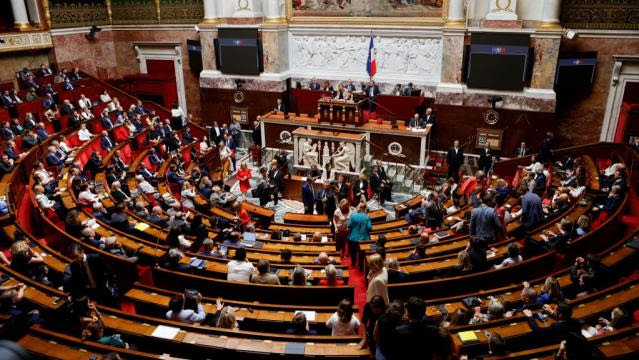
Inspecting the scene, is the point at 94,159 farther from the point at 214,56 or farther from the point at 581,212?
the point at 581,212

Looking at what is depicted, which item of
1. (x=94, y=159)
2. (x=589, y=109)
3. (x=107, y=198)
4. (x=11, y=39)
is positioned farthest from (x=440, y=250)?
(x=11, y=39)

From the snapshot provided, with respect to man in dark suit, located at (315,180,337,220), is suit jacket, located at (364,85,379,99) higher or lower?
higher

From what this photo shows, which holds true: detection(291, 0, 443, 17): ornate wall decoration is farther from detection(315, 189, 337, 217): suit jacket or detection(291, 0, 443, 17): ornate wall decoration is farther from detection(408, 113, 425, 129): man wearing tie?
detection(315, 189, 337, 217): suit jacket

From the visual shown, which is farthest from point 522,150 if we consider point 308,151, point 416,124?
point 308,151

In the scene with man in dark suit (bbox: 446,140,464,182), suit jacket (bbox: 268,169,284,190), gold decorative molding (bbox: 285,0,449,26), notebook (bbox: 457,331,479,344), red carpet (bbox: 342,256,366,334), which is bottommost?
red carpet (bbox: 342,256,366,334)

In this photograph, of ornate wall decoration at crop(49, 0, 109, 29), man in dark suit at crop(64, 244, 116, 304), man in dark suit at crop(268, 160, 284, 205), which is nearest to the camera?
man in dark suit at crop(64, 244, 116, 304)

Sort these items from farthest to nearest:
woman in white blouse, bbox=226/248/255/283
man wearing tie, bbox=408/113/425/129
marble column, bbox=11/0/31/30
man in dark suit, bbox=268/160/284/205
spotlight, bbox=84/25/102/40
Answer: spotlight, bbox=84/25/102/40
marble column, bbox=11/0/31/30
man wearing tie, bbox=408/113/425/129
man in dark suit, bbox=268/160/284/205
woman in white blouse, bbox=226/248/255/283

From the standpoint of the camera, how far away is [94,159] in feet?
38.4

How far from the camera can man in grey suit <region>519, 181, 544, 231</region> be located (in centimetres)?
822

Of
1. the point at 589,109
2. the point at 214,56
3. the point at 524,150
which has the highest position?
the point at 214,56

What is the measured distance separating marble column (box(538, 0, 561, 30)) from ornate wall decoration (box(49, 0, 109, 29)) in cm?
1774

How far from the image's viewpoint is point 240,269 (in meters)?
6.51

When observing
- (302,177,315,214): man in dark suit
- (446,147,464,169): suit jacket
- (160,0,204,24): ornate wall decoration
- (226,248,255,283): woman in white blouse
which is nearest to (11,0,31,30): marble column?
(160,0,204,24): ornate wall decoration

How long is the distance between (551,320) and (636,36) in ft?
40.6
